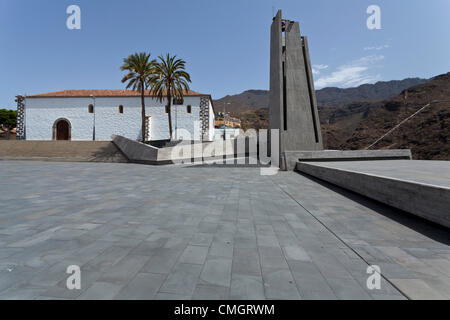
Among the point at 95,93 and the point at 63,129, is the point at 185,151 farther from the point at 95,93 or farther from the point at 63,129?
the point at 63,129

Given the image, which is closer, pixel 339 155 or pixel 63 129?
pixel 339 155

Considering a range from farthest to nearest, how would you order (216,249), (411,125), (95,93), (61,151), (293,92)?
(411,125) < (95,93) < (61,151) < (293,92) < (216,249)

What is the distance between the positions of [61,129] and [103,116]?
798 cm

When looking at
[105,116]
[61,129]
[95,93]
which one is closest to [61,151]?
[105,116]

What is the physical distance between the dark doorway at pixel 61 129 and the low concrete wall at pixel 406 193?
141 feet

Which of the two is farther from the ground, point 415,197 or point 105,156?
point 105,156

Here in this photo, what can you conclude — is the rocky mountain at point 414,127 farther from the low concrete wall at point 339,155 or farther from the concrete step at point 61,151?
the concrete step at point 61,151

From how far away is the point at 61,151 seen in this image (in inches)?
840

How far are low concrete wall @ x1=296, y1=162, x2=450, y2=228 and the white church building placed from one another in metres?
29.4

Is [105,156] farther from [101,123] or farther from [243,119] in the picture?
[243,119]
